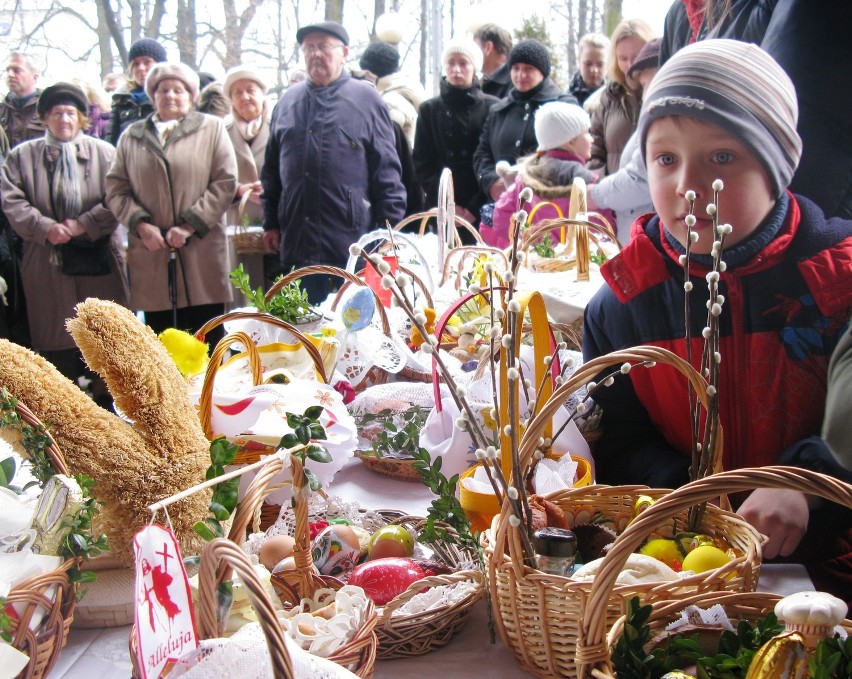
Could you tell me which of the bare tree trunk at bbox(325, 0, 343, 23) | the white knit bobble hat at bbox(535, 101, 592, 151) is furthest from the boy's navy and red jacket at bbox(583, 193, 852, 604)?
the bare tree trunk at bbox(325, 0, 343, 23)

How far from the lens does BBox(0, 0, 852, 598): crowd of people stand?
130 cm

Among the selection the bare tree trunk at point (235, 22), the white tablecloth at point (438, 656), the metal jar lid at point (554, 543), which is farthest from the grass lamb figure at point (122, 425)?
the bare tree trunk at point (235, 22)

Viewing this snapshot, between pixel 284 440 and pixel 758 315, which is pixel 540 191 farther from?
pixel 284 440

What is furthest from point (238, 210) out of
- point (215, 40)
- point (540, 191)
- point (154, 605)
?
point (215, 40)

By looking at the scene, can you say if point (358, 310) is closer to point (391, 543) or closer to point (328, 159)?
point (391, 543)

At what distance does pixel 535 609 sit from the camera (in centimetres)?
95

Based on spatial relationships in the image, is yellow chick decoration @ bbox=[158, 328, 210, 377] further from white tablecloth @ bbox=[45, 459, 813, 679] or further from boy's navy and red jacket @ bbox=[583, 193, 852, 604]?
boy's navy and red jacket @ bbox=[583, 193, 852, 604]

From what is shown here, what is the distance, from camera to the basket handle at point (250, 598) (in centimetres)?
65

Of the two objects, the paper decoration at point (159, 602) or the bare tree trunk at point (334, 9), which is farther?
the bare tree trunk at point (334, 9)

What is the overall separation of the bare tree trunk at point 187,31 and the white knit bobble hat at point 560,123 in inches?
227

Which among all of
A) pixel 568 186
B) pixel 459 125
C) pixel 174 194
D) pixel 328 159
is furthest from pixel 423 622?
pixel 459 125

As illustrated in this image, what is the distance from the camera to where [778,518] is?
3.96ft

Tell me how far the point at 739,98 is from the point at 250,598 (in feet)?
3.47

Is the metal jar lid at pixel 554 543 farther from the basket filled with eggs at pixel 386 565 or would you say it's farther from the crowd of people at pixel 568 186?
the crowd of people at pixel 568 186
